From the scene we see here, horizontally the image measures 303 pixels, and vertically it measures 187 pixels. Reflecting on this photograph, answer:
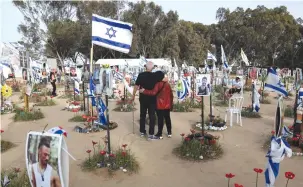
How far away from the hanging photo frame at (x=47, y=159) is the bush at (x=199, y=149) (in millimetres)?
2828

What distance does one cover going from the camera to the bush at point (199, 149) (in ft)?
17.1

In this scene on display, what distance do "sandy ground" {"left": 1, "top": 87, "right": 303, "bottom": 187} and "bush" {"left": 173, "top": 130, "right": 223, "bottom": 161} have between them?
0.50 feet

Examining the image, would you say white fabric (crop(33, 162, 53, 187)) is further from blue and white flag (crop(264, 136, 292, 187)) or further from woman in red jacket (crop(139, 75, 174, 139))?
woman in red jacket (crop(139, 75, 174, 139))

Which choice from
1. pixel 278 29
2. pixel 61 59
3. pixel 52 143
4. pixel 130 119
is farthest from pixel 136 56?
pixel 52 143

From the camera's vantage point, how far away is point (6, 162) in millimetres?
5188

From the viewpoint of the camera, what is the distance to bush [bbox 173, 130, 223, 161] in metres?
5.21

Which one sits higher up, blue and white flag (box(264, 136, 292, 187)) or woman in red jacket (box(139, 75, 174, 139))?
woman in red jacket (box(139, 75, 174, 139))

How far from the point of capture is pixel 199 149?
5.27 meters

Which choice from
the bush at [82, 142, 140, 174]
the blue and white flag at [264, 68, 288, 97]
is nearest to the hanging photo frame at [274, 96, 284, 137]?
the blue and white flag at [264, 68, 288, 97]

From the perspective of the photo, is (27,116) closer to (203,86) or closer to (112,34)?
(112,34)

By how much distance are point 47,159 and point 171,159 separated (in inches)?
112

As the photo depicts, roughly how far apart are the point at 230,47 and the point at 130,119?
37.7m

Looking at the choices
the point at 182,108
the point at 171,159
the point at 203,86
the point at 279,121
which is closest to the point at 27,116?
the point at 182,108

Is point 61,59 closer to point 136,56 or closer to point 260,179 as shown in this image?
point 136,56
